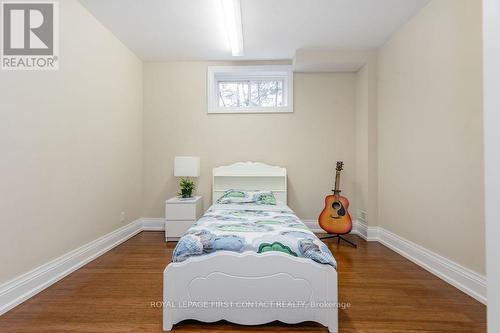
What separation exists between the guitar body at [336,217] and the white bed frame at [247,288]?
1.94m

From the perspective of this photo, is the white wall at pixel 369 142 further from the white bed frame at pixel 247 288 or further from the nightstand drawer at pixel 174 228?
the nightstand drawer at pixel 174 228

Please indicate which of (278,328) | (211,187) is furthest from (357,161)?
(278,328)

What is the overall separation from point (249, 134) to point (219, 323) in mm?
2911

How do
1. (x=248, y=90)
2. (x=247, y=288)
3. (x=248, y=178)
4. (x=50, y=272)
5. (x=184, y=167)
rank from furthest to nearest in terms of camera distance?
1. (x=248, y=90)
2. (x=248, y=178)
3. (x=184, y=167)
4. (x=50, y=272)
5. (x=247, y=288)

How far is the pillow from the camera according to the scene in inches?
139

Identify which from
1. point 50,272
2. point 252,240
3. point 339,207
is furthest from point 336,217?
point 50,272

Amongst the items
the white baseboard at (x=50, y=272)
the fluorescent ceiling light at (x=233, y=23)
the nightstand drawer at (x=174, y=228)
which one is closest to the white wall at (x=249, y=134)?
the nightstand drawer at (x=174, y=228)

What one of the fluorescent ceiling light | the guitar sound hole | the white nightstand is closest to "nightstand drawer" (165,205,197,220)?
the white nightstand

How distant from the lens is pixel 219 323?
5.74ft

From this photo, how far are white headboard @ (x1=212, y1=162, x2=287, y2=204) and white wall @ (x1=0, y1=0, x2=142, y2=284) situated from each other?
125 cm

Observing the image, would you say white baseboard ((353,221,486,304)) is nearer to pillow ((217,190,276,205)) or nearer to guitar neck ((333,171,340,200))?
guitar neck ((333,171,340,200))

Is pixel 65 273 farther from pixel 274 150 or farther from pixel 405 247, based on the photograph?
pixel 405 247

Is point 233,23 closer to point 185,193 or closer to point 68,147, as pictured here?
point 68,147

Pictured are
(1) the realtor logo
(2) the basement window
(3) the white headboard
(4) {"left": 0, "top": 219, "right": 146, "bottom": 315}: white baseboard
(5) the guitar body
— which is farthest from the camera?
(2) the basement window
